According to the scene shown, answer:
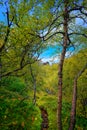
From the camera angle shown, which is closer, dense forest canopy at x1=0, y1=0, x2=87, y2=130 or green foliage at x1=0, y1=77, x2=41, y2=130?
dense forest canopy at x1=0, y1=0, x2=87, y2=130

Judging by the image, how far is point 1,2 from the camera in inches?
627

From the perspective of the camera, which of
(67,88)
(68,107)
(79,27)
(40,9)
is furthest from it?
(67,88)

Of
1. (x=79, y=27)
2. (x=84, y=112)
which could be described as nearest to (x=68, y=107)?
(x=84, y=112)

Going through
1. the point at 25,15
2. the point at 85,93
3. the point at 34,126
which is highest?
the point at 25,15

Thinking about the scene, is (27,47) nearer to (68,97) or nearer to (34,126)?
(34,126)

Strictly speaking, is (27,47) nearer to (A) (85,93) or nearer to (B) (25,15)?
(B) (25,15)

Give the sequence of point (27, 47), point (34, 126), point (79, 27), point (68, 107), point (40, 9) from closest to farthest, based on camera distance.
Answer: point (27, 47)
point (40, 9)
point (79, 27)
point (34, 126)
point (68, 107)

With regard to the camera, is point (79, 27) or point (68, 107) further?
point (68, 107)

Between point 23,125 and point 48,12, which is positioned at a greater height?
point 48,12

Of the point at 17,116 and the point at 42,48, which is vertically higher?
the point at 42,48

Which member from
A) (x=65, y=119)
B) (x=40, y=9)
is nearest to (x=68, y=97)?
(x=65, y=119)

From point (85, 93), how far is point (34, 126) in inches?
413

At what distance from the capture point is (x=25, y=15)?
16578mm

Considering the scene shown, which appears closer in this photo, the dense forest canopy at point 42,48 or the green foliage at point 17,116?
the dense forest canopy at point 42,48
